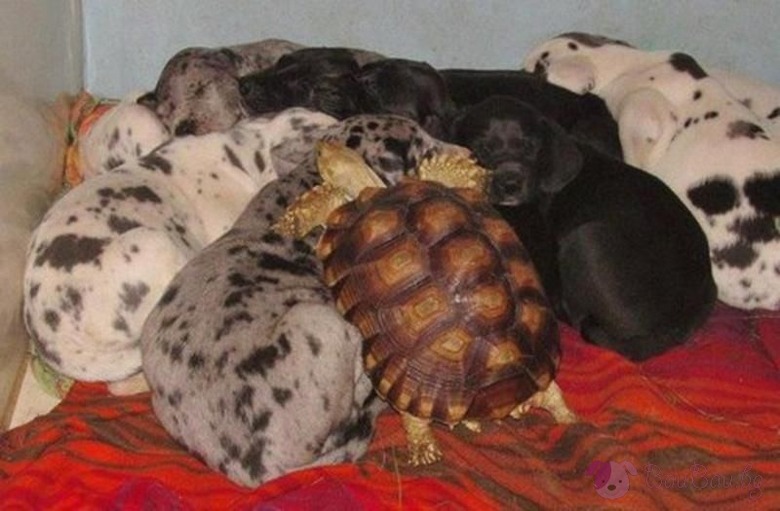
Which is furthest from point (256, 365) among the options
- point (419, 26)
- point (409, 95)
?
point (419, 26)

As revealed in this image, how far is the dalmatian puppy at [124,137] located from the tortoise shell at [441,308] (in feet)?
5.42

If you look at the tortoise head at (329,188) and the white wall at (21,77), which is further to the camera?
the white wall at (21,77)

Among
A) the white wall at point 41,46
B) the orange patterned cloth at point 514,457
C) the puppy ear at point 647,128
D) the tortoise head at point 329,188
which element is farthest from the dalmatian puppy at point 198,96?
the puppy ear at point 647,128

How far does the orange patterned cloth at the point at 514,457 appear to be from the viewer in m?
4.46

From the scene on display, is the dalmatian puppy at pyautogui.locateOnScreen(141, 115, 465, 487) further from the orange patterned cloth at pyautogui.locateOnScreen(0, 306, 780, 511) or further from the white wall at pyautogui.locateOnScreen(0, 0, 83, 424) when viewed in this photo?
the white wall at pyautogui.locateOnScreen(0, 0, 83, 424)

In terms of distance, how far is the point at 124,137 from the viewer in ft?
19.6

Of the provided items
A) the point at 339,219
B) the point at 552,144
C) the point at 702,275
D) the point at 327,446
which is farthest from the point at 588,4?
the point at 327,446

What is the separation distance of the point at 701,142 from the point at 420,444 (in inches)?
83.9

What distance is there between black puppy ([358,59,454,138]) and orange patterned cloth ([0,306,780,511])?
1.27 metres

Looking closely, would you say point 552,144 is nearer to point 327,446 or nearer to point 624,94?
point 624,94

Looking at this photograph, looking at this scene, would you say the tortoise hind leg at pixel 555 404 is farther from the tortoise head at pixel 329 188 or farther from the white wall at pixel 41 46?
the white wall at pixel 41 46

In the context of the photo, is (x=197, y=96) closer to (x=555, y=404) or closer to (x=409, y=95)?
(x=409, y=95)

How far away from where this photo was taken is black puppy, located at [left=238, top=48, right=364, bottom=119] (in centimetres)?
600

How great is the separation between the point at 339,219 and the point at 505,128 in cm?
119
